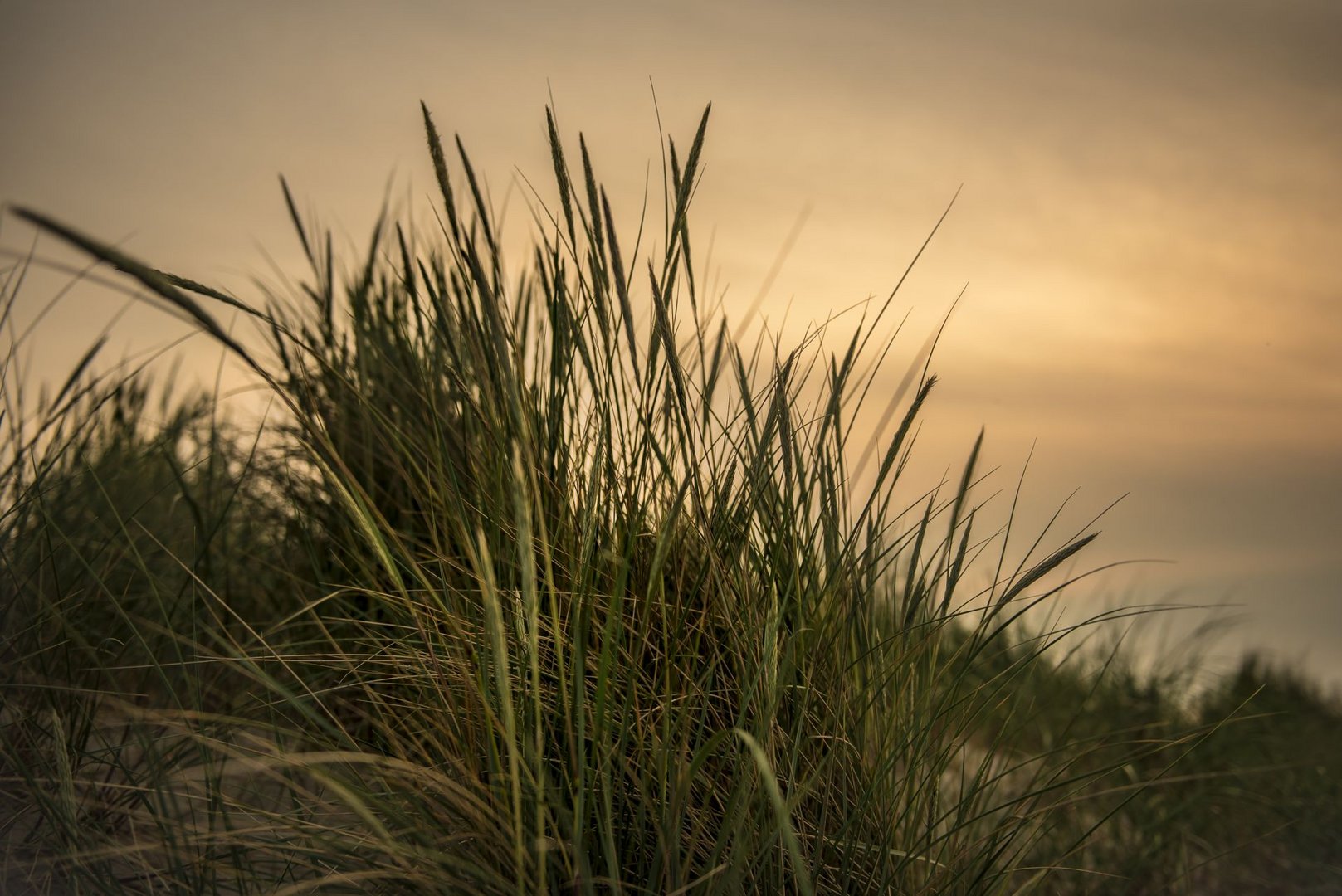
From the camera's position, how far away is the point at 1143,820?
259cm

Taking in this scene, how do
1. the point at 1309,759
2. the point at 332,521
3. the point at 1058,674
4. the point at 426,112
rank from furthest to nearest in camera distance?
the point at 1309,759 < the point at 1058,674 < the point at 332,521 < the point at 426,112

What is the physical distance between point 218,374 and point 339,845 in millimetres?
932

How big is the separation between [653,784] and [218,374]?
1031mm

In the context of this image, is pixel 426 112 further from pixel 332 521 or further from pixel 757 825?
pixel 332 521

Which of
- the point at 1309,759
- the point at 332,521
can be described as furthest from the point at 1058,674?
the point at 332,521

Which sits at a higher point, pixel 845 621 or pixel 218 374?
pixel 218 374

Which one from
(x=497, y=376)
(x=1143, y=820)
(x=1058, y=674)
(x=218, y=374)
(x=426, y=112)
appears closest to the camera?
(x=426, y=112)

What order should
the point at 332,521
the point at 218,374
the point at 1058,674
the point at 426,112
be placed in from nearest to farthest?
the point at 426,112 < the point at 218,374 < the point at 332,521 < the point at 1058,674

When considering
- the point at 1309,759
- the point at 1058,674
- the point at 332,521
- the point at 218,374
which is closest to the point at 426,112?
the point at 218,374

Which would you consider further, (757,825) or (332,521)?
(332,521)

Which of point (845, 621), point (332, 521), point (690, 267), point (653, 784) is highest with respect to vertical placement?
point (690, 267)

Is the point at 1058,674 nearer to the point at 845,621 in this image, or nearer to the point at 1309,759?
the point at 1309,759

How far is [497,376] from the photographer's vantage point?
3.63ft

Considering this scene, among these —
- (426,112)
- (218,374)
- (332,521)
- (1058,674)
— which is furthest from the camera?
(1058,674)
